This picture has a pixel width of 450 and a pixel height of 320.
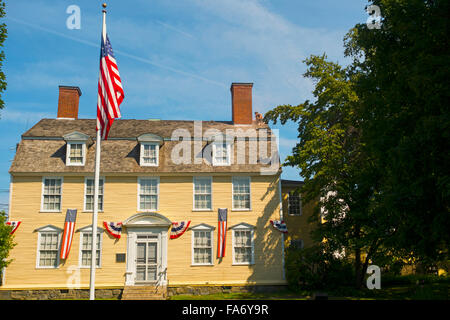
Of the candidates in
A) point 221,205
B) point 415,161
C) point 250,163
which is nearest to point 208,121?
point 250,163

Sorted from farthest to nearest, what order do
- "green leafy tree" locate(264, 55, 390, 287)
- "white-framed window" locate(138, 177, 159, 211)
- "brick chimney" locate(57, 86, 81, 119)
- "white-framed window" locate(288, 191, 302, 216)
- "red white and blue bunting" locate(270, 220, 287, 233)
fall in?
"white-framed window" locate(288, 191, 302, 216), "brick chimney" locate(57, 86, 81, 119), "red white and blue bunting" locate(270, 220, 287, 233), "white-framed window" locate(138, 177, 159, 211), "green leafy tree" locate(264, 55, 390, 287)

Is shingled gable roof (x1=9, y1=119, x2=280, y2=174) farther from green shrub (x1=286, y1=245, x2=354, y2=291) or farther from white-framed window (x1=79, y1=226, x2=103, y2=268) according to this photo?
green shrub (x1=286, y1=245, x2=354, y2=291)

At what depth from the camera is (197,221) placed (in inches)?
942

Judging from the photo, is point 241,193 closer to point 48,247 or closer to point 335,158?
point 335,158

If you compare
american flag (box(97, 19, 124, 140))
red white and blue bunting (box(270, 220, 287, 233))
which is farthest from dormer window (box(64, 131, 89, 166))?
red white and blue bunting (box(270, 220, 287, 233))

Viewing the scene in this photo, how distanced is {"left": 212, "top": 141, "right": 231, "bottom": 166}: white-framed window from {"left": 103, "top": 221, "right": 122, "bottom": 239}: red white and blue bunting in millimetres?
6725

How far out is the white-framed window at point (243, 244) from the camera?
23.8 m

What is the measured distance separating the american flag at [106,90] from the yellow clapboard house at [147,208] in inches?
397

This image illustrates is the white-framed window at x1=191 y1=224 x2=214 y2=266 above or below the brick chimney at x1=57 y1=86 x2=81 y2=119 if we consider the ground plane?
below

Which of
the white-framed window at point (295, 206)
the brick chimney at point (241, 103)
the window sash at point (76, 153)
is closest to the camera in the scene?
the window sash at point (76, 153)

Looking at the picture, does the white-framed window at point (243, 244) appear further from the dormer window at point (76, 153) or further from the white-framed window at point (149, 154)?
the dormer window at point (76, 153)

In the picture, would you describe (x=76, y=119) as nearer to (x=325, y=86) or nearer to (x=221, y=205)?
(x=221, y=205)

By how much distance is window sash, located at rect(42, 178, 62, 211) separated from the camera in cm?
2342

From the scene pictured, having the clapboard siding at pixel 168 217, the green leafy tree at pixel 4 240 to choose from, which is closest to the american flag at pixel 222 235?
the clapboard siding at pixel 168 217
